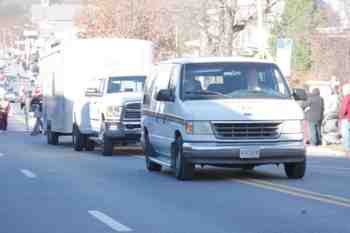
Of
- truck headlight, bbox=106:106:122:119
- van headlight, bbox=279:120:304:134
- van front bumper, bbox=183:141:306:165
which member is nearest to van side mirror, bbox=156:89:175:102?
van front bumper, bbox=183:141:306:165

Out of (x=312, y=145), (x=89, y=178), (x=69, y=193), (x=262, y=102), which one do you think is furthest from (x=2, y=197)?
(x=312, y=145)

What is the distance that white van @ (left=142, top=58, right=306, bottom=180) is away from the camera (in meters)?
18.3

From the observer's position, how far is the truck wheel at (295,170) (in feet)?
61.8

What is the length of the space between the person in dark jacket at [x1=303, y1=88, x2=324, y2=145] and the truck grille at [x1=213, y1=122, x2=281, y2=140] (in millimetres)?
12868

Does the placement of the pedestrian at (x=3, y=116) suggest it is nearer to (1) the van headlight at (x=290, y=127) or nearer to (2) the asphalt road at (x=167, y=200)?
(2) the asphalt road at (x=167, y=200)

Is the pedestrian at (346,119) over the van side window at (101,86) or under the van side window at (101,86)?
under

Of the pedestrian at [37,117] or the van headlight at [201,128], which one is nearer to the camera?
the van headlight at [201,128]

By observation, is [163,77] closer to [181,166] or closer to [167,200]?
[181,166]

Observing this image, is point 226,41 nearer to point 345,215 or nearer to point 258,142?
point 258,142

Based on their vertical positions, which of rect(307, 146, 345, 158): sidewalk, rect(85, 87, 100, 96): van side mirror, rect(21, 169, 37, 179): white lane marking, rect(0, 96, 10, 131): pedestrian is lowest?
rect(0, 96, 10, 131): pedestrian

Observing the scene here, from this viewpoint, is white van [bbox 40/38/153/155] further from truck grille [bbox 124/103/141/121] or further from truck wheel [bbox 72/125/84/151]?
truck grille [bbox 124/103/141/121]

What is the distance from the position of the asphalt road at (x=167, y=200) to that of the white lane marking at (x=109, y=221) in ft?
0.04

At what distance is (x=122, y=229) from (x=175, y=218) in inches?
48.0

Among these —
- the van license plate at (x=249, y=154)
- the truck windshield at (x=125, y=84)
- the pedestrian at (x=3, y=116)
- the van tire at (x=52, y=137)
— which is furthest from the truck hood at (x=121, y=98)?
the pedestrian at (x=3, y=116)
